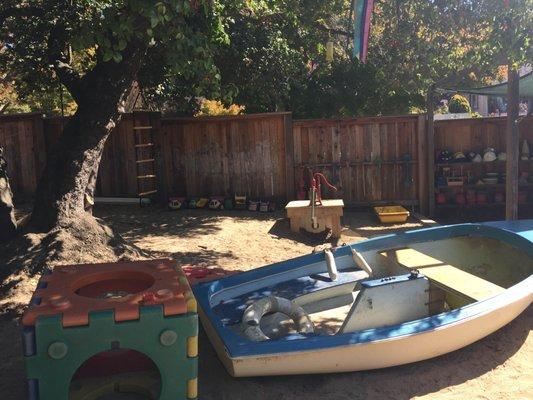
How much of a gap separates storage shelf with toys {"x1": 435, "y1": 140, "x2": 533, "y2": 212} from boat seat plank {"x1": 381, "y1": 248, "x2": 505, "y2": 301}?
6.01 meters

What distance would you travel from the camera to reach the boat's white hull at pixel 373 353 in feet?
12.7

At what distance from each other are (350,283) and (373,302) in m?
0.97

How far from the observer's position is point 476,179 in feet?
38.4

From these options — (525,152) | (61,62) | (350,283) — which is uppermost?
(61,62)

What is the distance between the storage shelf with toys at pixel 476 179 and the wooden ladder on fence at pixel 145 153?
5959 millimetres

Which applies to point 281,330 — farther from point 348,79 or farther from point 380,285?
point 348,79

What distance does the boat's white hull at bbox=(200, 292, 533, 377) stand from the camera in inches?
152

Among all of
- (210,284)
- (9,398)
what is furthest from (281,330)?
(9,398)

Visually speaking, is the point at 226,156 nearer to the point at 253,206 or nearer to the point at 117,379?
the point at 253,206

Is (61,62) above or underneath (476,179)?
above

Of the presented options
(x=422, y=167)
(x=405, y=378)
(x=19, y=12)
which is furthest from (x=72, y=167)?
(x=422, y=167)

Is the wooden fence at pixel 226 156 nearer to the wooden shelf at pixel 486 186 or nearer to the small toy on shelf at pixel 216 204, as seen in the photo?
the small toy on shelf at pixel 216 204

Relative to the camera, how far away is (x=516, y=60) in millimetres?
6270

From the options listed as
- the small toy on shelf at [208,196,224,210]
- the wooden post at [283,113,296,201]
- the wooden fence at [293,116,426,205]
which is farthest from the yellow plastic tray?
the small toy on shelf at [208,196,224,210]
